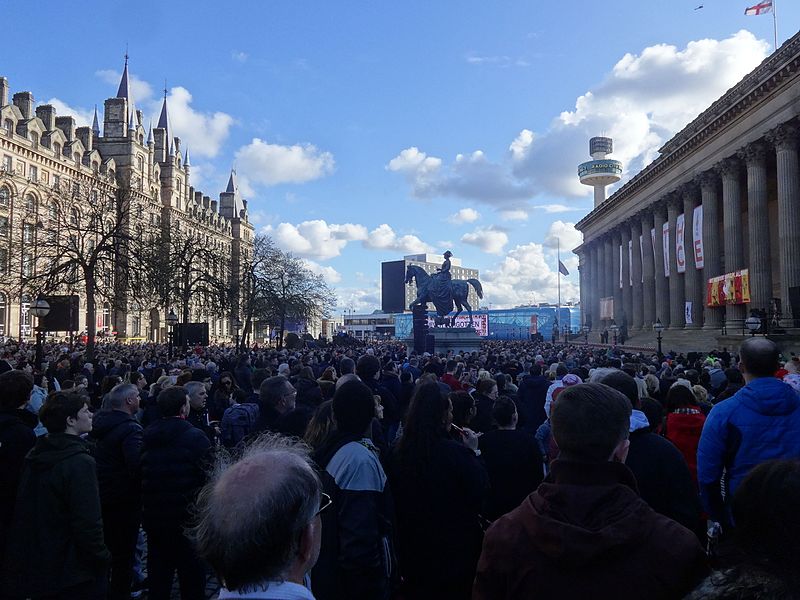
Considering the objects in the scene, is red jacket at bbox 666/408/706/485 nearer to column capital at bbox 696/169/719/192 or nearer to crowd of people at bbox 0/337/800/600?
crowd of people at bbox 0/337/800/600

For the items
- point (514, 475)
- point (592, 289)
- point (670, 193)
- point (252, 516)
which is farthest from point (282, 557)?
point (592, 289)

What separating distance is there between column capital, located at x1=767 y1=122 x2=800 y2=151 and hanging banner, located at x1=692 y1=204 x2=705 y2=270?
380 inches

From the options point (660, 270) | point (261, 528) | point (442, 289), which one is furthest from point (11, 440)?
point (660, 270)

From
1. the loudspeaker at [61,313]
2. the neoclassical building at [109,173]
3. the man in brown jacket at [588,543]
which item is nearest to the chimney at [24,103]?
the neoclassical building at [109,173]

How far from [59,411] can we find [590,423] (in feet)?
12.9

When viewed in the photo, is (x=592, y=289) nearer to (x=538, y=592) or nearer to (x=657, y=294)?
(x=657, y=294)

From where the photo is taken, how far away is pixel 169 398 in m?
5.05

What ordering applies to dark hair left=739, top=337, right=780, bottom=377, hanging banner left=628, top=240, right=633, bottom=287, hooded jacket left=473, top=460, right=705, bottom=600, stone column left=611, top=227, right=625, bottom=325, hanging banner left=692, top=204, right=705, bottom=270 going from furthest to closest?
stone column left=611, top=227, right=625, bottom=325, hanging banner left=628, top=240, right=633, bottom=287, hanging banner left=692, top=204, right=705, bottom=270, dark hair left=739, top=337, right=780, bottom=377, hooded jacket left=473, top=460, right=705, bottom=600

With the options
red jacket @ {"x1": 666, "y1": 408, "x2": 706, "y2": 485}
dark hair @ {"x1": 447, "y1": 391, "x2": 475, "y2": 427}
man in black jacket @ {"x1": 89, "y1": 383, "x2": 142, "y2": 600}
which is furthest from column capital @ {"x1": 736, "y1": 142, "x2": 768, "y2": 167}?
man in black jacket @ {"x1": 89, "y1": 383, "x2": 142, "y2": 600}

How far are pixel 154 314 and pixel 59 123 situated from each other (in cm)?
2504

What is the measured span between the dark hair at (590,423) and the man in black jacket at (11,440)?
4719 millimetres

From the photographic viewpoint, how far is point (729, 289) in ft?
113

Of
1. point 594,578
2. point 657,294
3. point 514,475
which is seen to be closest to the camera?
point 594,578

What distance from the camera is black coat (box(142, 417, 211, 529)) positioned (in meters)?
4.85
